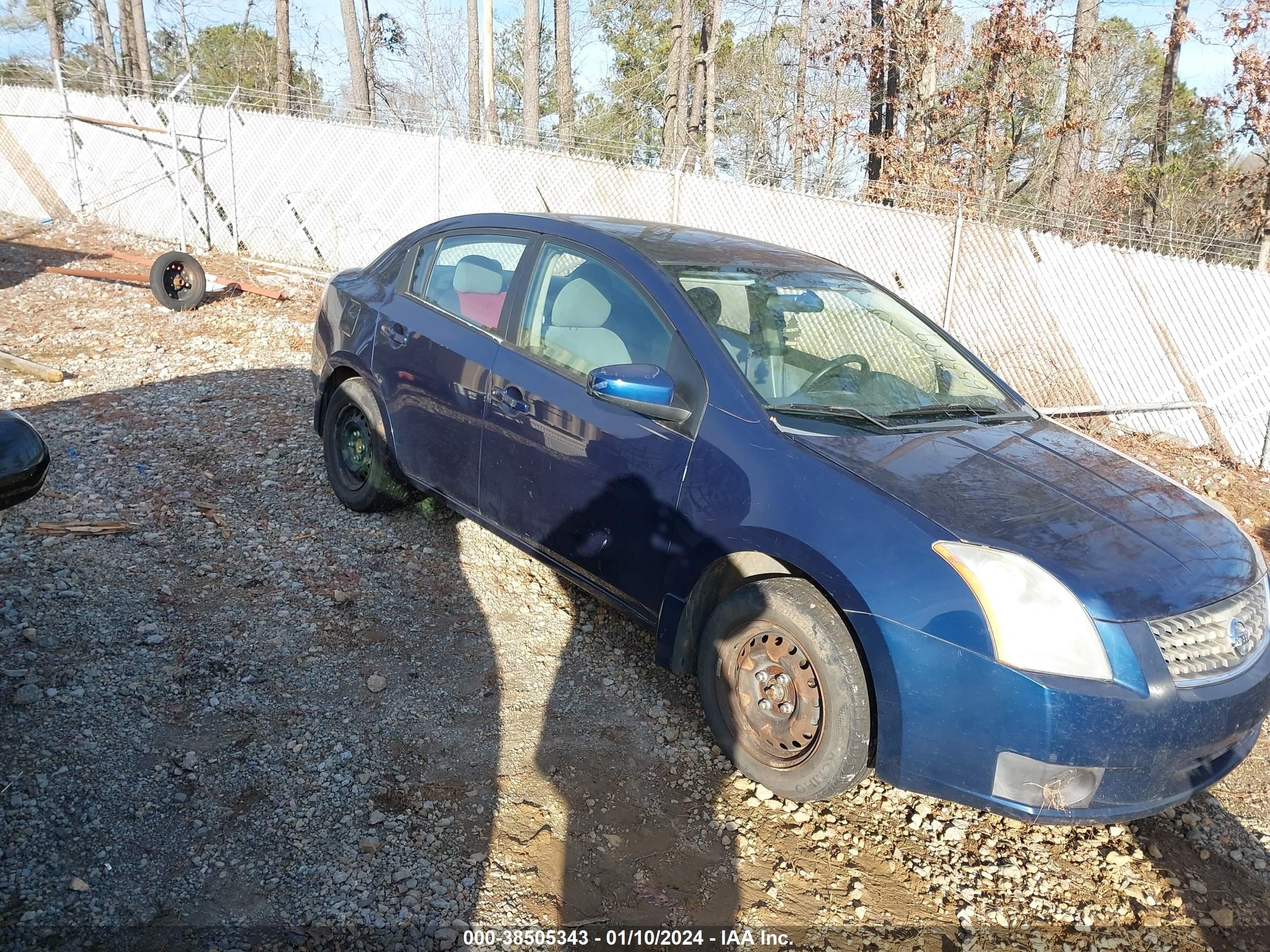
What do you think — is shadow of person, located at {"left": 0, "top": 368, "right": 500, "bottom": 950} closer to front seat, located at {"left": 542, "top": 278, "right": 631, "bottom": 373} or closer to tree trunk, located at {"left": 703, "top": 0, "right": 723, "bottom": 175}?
front seat, located at {"left": 542, "top": 278, "right": 631, "bottom": 373}

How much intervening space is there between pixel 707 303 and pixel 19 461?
7.87 feet

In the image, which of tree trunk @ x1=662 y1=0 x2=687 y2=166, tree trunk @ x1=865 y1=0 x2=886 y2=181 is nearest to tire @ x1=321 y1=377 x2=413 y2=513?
tree trunk @ x1=865 y1=0 x2=886 y2=181

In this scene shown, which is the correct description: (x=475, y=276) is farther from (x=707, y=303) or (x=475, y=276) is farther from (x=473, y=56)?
(x=473, y=56)

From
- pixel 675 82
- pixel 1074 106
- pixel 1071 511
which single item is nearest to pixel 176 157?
pixel 675 82

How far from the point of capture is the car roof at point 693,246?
3842 millimetres

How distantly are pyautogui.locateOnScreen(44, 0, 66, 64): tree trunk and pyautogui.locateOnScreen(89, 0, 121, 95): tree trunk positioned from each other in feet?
3.42

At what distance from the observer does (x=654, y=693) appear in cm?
375

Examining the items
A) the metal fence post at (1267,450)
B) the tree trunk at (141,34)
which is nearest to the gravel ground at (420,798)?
the metal fence post at (1267,450)

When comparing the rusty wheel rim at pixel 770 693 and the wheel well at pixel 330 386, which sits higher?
the wheel well at pixel 330 386

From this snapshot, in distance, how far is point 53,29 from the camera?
27.7 m

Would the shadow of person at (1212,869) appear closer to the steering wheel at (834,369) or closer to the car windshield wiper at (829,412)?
the car windshield wiper at (829,412)

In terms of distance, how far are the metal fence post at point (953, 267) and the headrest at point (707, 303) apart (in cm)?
605

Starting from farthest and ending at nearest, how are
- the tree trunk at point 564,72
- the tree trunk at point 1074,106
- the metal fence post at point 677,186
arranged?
the tree trunk at point 564,72 < the tree trunk at point 1074,106 < the metal fence post at point 677,186

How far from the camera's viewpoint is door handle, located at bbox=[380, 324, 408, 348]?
14.7 feet
